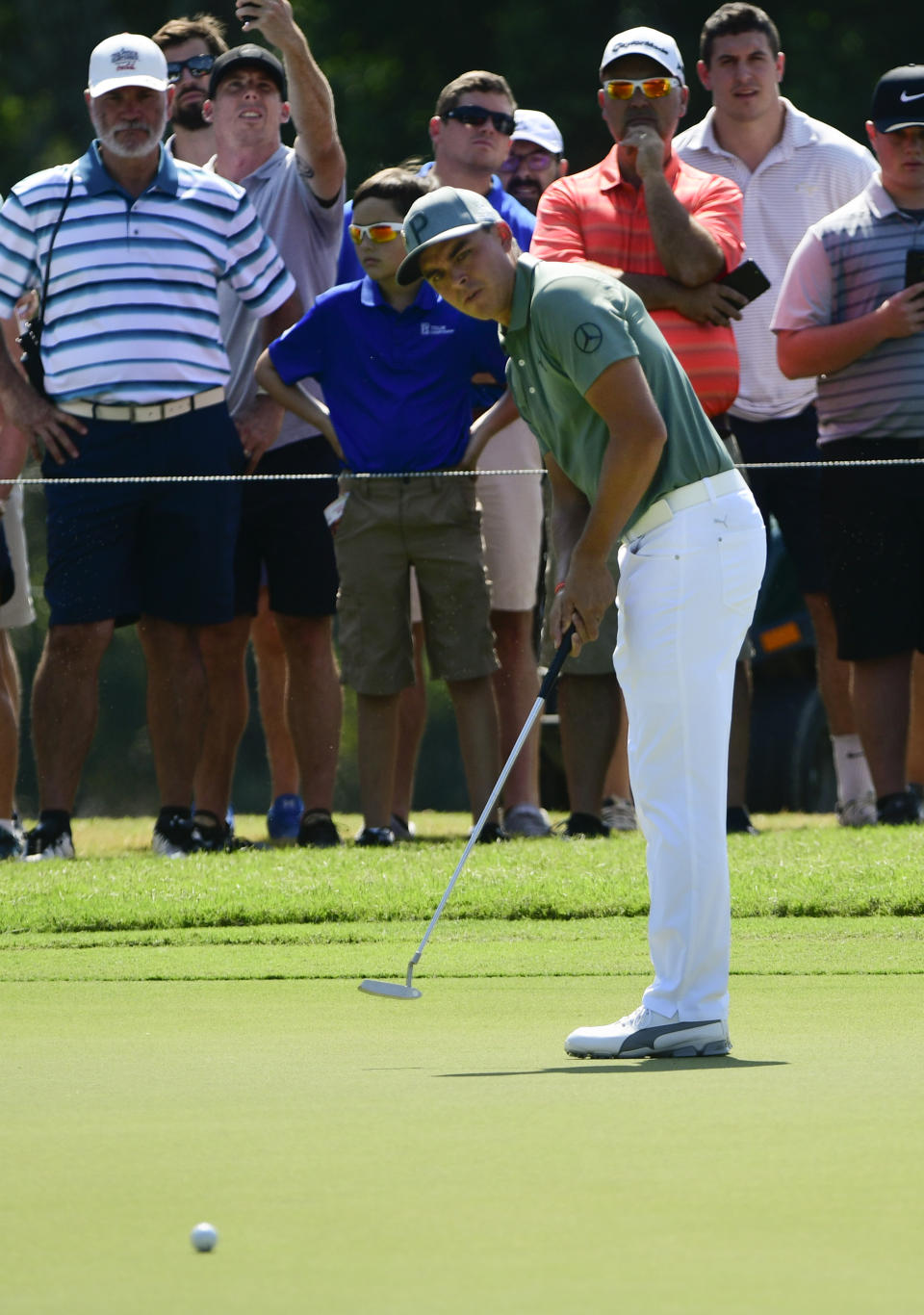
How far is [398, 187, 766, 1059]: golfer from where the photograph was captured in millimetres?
4801

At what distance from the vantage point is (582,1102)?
4148mm

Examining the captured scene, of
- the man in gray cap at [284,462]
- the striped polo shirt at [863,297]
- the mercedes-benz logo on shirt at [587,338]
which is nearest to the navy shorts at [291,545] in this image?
the man in gray cap at [284,462]

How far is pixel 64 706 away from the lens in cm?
816

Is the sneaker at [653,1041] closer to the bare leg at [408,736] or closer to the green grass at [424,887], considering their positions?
the green grass at [424,887]

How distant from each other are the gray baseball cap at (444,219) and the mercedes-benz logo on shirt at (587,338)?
1.11 feet

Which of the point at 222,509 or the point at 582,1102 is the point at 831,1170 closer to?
the point at 582,1102

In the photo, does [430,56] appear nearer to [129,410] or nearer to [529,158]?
[529,158]

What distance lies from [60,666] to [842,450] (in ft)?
9.36

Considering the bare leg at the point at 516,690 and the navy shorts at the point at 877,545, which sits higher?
the navy shorts at the point at 877,545

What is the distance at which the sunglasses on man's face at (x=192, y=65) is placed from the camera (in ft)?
31.6

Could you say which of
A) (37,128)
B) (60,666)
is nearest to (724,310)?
(60,666)

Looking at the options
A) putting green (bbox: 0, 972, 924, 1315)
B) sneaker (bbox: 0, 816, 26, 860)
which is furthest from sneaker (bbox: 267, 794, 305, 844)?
putting green (bbox: 0, 972, 924, 1315)

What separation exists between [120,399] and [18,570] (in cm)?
96

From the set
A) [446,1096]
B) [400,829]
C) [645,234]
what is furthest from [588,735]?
[446,1096]
